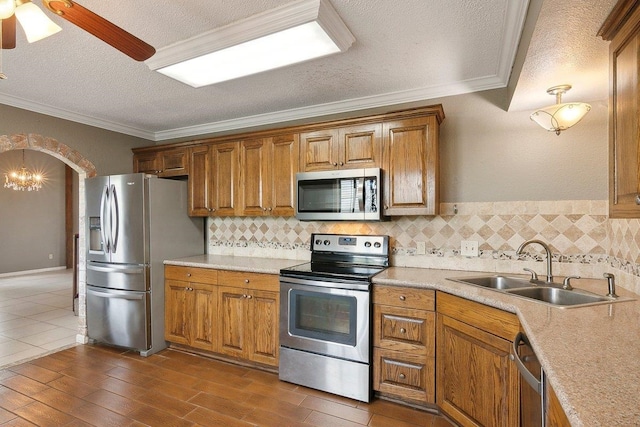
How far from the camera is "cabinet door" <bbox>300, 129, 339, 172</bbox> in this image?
115 inches

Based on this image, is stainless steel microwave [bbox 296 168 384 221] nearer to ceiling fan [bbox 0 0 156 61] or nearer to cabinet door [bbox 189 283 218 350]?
cabinet door [bbox 189 283 218 350]

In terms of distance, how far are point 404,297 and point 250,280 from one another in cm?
132

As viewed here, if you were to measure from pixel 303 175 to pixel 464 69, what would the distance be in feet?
4.88

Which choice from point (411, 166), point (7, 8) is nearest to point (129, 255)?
point (7, 8)

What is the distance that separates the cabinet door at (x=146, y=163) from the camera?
3828 millimetres

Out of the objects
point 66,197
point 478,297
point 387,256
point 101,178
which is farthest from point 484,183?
point 66,197

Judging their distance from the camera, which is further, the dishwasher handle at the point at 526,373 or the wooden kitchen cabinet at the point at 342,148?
the wooden kitchen cabinet at the point at 342,148

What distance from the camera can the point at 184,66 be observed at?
2287 mm

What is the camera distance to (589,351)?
107cm

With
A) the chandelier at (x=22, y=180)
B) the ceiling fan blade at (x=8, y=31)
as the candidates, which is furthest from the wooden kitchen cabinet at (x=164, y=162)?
the chandelier at (x=22, y=180)

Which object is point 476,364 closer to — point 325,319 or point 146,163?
point 325,319

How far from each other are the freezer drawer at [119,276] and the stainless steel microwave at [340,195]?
1.60 m

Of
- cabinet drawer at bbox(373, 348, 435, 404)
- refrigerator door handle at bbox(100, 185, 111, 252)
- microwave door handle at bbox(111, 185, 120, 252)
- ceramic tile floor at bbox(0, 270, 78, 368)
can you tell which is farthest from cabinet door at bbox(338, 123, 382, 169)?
ceramic tile floor at bbox(0, 270, 78, 368)

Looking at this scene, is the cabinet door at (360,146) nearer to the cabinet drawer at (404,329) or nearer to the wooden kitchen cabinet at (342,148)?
the wooden kitchen cabinet at (342,148)
